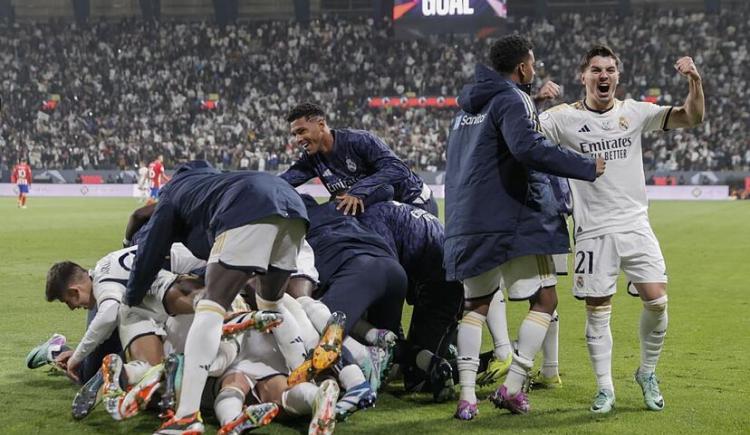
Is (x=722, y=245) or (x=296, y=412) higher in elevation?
(x=296, y=412)

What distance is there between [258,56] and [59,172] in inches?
467

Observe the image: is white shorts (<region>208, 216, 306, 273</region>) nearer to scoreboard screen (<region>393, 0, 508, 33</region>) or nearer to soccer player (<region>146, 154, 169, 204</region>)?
soccer player (<region>146, 154, 169, 204</region>)

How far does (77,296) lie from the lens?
5.96m

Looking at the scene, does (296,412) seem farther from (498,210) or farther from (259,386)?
(498,210)

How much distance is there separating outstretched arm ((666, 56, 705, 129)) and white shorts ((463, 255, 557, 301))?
3.84 ft

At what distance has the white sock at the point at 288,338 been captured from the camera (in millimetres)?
5496

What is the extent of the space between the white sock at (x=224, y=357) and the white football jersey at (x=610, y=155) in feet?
7.18

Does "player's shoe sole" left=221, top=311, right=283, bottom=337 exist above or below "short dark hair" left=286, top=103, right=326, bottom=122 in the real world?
below

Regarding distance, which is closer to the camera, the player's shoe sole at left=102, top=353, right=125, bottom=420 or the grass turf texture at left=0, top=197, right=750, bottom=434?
the player's shoe sole at left=102, top=353, right=125, bottom=420

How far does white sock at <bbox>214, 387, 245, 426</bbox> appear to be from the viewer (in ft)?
16.7

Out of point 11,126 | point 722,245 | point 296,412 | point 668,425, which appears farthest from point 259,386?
point 11,126

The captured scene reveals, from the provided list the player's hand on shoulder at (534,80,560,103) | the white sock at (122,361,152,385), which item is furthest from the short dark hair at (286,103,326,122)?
the white sock at (122,361,152,385)

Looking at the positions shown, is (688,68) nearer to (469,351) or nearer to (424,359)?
(469,351)

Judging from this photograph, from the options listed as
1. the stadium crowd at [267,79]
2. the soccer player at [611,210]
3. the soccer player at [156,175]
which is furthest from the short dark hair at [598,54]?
the stadium crowd at [267,79]
